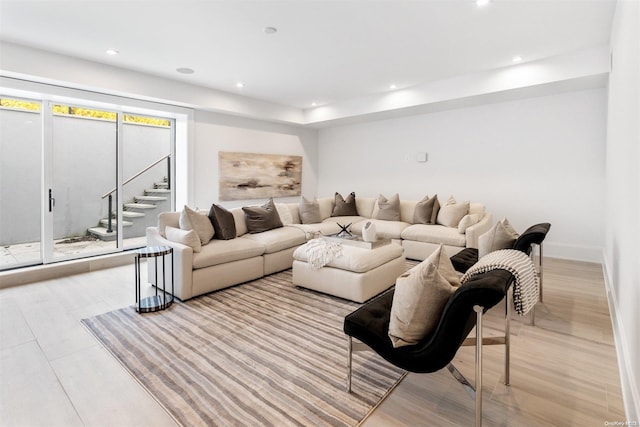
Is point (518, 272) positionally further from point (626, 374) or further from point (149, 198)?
point (149, 198)

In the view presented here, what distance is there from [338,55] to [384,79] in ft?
4.19

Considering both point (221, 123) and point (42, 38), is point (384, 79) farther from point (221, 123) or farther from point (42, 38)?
point (42, 38)

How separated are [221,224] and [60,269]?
2.19 metres

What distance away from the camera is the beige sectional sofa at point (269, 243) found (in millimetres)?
3541

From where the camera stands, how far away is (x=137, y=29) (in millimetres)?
3494

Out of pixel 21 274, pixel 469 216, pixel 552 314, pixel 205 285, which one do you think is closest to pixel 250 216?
pixel 205 285

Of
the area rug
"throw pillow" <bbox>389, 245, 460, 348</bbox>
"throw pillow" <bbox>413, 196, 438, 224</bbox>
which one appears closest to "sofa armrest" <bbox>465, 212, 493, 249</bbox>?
"throw pillow" <bbox>413, 196, 438, 224</bbox>

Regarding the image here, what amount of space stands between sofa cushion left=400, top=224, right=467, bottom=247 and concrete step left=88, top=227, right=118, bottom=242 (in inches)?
177

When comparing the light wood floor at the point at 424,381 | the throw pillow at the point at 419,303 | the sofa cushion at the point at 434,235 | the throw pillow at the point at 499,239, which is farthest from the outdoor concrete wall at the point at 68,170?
the throw pillow at the point at 499,239

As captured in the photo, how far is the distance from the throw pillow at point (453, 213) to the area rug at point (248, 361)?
105 inches

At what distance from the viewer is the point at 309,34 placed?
361cm

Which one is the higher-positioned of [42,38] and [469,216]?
[42,38]

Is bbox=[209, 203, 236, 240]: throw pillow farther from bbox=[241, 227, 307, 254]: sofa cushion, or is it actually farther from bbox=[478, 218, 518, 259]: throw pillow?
bbox=[478, 218, 518, 259]: throw pillow

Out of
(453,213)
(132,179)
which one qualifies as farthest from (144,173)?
(453,213)
